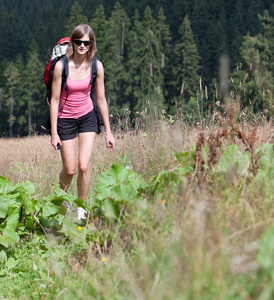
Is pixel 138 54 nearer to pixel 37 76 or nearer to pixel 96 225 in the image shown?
pixel 37 76

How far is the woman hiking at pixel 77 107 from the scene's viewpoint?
159 inches

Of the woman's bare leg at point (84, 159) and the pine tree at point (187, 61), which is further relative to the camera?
the pine tree at point (187, 61)

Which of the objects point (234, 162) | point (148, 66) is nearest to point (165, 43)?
point (148, 66)

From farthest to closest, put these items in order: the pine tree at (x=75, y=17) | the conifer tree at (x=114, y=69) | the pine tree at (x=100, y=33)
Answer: the pine tree at (x=75, y=17)
the pine tree at (x=100, y=33)
the conifer tree at (x=114, y=69)

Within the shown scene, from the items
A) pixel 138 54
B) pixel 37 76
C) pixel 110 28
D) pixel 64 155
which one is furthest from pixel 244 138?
pixel 37 76

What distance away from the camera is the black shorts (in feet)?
13.7

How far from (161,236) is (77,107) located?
7.43ft

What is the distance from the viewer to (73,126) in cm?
421

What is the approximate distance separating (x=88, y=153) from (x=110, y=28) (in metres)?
47.6

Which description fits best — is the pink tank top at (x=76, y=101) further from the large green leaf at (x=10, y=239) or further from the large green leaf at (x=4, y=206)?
the large green leaf at (x=10, y=239)

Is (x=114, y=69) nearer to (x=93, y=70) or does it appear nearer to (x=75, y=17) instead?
(x=75, y=17)

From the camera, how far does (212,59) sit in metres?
58.6

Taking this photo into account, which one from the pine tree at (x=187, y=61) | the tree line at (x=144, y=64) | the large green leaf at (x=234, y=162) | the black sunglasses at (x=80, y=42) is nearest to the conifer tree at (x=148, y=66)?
the tree line at (x=144, y=64)

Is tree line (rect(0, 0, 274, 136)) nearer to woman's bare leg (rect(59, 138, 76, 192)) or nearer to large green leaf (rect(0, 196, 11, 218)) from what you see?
woman's bare leg (rect(59, 138, 76, 192))
